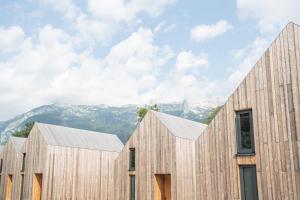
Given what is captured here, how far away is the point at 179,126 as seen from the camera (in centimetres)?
1978

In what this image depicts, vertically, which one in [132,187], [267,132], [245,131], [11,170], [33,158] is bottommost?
[132,187]

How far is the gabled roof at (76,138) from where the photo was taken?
77.1 feet

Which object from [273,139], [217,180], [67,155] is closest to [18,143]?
[67,155]

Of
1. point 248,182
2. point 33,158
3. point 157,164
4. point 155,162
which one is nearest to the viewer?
point 248,182

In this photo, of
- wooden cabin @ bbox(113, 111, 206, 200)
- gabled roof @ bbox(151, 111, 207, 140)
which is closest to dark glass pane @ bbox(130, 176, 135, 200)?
wooden cabin @ bbox(113, 111, 206, 200)

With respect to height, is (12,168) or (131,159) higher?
(131,159)

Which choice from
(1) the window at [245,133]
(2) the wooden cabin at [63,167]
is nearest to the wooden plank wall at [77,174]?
(2) the wooden cabin at [63,167]

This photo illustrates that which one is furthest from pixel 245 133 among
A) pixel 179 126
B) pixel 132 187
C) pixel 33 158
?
pixel 33 158

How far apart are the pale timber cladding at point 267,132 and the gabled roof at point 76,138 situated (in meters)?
14.6

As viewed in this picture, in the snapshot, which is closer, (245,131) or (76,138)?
(245,131)

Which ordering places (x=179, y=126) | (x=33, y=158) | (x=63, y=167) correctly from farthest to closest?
1. (x=33, y=158)
2. (x=63, y=167)
3. (x=179, y=126)

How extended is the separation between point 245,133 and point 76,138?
1784cm

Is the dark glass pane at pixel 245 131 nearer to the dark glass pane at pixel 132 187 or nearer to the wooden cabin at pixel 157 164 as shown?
the wooden cabin at pixel 157 164

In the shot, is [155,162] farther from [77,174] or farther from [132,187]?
[77,174]
